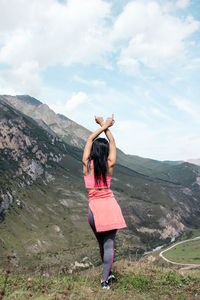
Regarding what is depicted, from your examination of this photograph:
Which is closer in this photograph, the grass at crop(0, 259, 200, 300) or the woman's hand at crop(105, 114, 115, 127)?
the grass at crop(0, 259, 200, 300)

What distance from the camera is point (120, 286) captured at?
26.1 feet

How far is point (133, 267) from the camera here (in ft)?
34.5

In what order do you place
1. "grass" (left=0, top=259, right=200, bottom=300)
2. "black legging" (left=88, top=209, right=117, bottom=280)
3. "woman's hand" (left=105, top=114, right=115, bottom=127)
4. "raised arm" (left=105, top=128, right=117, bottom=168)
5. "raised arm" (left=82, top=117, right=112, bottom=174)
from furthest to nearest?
"woman's hand" (left=105, top=114, right=115, bottom=127)
"raised arm" (left=105, top=128, right=117, bottom=168)
"raised arm" (left=82, top=117, right=112, bottom=174)
"black legging" (left=88, top=209, right=117, bottom=280)
"grass" (left=0, top=259, right=200, bottom=300)

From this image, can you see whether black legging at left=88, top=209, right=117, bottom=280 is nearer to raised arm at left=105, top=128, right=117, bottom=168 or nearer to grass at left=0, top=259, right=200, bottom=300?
grass at left=0, top=259, right=200, bottom=300

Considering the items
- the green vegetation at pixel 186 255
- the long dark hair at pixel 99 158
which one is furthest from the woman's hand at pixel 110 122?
the green vegetation at pixel 186 255

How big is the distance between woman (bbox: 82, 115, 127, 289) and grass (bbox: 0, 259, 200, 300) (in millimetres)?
590

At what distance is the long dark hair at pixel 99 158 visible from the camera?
7859 mm

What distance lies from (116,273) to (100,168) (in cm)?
396

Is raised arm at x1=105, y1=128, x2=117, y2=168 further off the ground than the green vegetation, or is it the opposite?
raised arm at x1=105, y1=128, x2=117, y2=168

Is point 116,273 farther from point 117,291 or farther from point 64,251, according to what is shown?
point 64,251

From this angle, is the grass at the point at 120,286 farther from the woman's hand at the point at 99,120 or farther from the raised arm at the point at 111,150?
the woman's hand at the point at 99,120

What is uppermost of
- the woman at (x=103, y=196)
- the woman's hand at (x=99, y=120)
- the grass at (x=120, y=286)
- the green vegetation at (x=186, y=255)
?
the woman's hand at (x=99, y=120)

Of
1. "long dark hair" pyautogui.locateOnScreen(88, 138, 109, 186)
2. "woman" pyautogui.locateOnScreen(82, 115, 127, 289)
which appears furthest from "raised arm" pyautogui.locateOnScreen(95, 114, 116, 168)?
"long dark hair" pyautogui.locateOnScreen(88, 138, 109, 186)

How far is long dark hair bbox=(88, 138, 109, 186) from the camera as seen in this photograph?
25.8 ft
